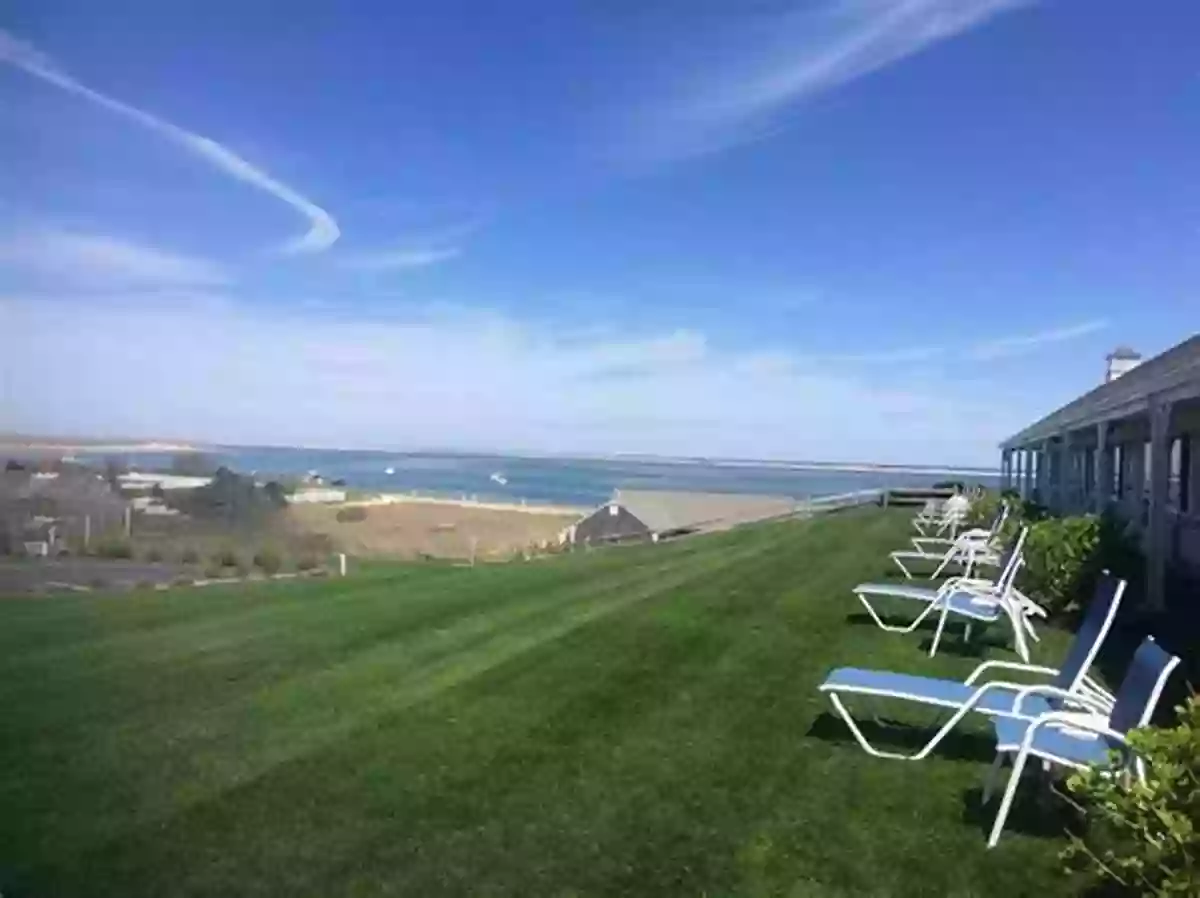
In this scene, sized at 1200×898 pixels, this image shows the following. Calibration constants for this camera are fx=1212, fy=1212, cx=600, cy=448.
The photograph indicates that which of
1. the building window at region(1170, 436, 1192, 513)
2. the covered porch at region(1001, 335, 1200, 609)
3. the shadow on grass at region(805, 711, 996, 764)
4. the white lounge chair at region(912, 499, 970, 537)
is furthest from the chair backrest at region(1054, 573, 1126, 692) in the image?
the white lounge chair at region(912, 499, 970, 537)

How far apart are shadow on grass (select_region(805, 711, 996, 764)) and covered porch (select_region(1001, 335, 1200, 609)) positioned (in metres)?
2.89

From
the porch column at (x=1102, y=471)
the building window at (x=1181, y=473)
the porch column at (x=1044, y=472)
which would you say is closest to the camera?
the porch column at (x=1102, y=471)

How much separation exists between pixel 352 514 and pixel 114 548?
539 cm

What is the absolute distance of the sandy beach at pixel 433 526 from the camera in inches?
387

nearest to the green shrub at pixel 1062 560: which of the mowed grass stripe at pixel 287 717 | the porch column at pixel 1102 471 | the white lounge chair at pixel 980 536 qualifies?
the porch column at pixel 1102 471

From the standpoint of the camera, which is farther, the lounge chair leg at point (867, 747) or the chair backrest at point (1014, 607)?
the chair backrest at point (1014, 607)

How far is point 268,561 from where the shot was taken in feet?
27.0

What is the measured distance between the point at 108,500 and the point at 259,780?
1.05 m

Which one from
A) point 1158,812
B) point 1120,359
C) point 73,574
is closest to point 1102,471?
point 1120,359

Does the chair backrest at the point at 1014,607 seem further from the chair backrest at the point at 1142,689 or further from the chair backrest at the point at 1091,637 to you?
the chair backrest at the point at 1142,689

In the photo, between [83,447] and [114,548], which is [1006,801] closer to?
[83,447]

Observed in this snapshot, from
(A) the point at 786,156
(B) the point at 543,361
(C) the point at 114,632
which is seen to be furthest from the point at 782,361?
(C) the point at 114,632

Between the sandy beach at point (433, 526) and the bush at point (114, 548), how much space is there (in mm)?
2357

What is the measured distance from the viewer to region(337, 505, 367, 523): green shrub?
379 inches
